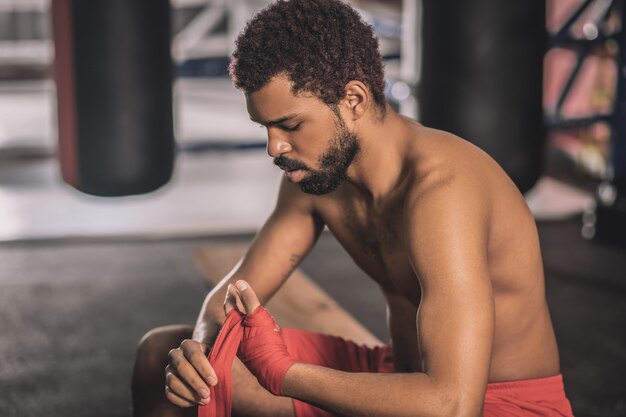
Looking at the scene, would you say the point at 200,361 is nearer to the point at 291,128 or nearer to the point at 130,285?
the point at 291,128

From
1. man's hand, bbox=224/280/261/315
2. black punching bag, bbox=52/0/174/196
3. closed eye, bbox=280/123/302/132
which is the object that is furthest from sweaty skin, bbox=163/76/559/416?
black punching bag, bbox=52/0/174/196

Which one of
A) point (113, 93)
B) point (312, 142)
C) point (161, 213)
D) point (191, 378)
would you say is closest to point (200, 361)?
point (191, 378)

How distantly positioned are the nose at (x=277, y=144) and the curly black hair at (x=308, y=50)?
0.26 ft

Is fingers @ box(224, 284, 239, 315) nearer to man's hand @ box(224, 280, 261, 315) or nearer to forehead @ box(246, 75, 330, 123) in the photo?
man's hand @ box(224, 280, 261, 315)

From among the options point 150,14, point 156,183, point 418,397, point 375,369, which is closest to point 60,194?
point 156,183

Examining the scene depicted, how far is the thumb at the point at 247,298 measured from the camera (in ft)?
4.55

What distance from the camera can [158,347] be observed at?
171cm

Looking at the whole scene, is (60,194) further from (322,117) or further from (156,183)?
(322,117)

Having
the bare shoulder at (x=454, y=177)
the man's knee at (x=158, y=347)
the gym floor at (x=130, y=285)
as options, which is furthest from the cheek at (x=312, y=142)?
the gym floor at (x=130, y=285)

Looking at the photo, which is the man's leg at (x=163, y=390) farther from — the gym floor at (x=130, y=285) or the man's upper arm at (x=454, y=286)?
the gym floor at (x=130, y=285)

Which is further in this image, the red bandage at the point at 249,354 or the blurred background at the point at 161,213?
the blurred background at the point at 161,213

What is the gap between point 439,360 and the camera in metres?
1.27

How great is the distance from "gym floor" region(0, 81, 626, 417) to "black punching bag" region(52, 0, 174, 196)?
1.42 feet

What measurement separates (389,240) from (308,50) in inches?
14.5
